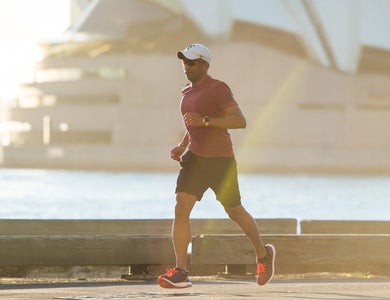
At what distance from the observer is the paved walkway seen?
7602 millimetres

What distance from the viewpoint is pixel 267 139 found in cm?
8356

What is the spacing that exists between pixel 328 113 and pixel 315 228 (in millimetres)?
71757

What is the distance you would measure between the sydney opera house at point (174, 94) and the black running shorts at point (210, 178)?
230ft

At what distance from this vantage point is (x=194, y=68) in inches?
302

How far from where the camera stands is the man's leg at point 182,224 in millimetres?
7695

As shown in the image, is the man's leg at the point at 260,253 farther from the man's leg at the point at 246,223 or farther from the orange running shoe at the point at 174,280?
the orange running shoe at the point at 174,280

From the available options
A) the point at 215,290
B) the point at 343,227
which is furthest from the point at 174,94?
the point at 215,290

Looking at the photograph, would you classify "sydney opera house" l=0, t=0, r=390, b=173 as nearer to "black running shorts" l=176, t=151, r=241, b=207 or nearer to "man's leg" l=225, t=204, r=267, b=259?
"man's leg" l=225, t=204, r=267, b=259

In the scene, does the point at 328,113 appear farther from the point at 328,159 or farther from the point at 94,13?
the point at 94,13

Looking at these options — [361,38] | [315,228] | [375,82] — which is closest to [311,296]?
[315,228]

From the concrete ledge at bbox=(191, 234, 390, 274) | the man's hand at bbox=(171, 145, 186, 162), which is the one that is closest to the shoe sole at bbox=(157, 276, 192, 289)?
the man's hand at bbox=(171, 145, 186, 162)

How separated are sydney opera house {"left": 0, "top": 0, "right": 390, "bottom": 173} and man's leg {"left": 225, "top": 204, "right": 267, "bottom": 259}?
7002 cm

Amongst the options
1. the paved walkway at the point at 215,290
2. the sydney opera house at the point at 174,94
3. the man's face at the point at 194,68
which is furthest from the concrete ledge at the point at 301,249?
the sydney opera house at the point at 174,94

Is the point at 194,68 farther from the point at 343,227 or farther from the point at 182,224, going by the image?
the point at 343,227
